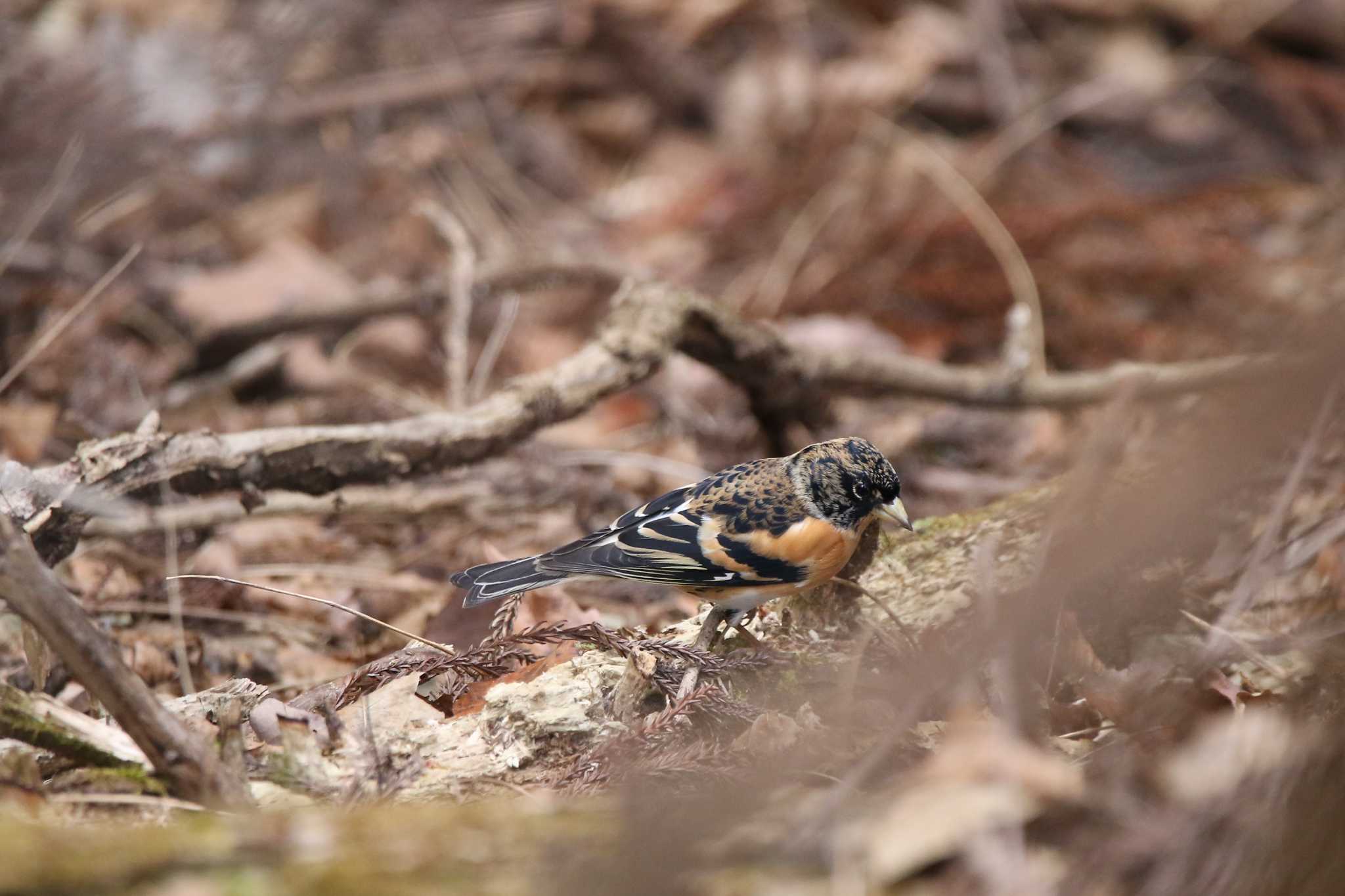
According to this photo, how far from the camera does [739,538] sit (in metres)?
3.94

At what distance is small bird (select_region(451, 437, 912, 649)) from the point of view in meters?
3.72

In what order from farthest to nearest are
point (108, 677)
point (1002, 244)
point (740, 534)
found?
1. point (1002, 244)
2. point (740, 534)
3. point (108, 677)

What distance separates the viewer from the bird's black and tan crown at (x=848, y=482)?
3988 millimetres

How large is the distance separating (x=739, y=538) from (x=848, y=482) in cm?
43

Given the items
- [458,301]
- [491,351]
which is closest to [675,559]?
[491,351]

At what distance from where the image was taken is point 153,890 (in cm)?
194

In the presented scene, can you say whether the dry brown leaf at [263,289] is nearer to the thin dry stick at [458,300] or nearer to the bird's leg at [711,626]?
the thin dry stick at [458,300]

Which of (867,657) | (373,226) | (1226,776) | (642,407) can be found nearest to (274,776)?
(867,657)

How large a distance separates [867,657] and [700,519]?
0.90 meters

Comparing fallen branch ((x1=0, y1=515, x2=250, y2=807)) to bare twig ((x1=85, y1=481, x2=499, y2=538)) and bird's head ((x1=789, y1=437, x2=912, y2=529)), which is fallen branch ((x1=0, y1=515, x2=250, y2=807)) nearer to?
bare twig ((x1=85, y1=481, x2=499, y2=538))

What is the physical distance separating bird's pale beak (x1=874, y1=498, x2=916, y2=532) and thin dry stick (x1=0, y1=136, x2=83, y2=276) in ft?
15.5

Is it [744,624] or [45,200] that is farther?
[45,200]

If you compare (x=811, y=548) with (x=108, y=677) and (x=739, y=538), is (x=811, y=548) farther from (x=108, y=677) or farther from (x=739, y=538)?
(x=108, y=677)

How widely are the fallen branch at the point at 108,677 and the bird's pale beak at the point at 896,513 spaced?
2.20 metres
